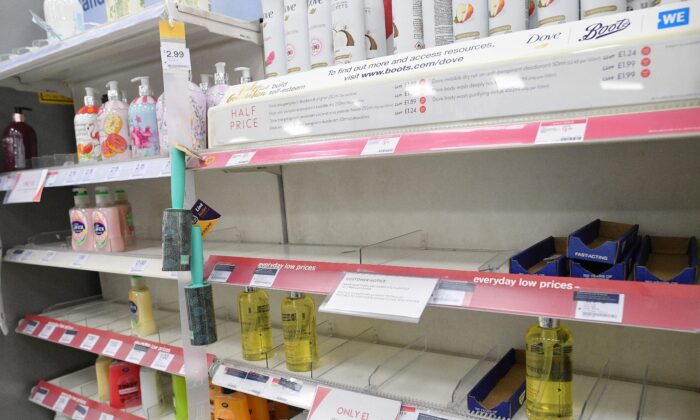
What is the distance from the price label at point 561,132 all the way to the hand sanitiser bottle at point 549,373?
389 mm

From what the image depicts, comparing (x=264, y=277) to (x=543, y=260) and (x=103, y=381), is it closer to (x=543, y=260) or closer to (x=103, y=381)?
(x=543, y=260)

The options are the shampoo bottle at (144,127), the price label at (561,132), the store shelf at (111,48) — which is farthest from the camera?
the shampoo bottle at (144,127)

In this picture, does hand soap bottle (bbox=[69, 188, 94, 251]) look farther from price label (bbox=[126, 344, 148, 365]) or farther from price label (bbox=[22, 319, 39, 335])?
price label (bbox=[22, 319, 39, 335])

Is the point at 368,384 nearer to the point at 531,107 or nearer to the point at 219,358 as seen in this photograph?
the point at 219,358

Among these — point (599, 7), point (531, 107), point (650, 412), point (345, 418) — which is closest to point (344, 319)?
point (345, 418)

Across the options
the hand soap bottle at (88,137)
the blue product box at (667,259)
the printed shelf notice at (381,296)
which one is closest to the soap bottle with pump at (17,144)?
the hand soap bottle at (88,137)

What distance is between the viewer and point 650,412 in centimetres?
103

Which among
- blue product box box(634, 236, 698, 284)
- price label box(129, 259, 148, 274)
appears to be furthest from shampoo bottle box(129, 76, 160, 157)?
blue product box box(634, 236, 698, 284)

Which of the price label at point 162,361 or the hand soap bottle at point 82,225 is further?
the hand soap bottle at point 82,225

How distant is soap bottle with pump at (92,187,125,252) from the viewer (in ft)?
5.94

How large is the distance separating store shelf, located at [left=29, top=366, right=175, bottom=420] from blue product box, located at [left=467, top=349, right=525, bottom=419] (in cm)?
132

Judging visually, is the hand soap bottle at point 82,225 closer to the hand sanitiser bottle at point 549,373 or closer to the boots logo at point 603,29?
the hand sanitiser bottle at point 549,373

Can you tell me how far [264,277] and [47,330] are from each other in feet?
4.64

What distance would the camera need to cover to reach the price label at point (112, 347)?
182 cm
